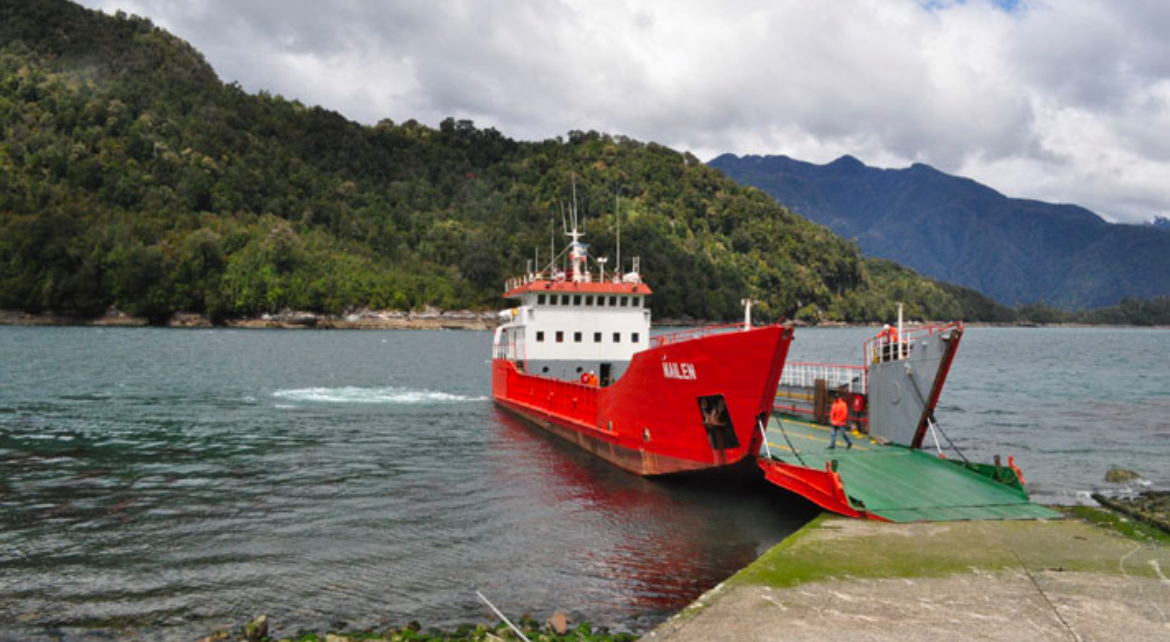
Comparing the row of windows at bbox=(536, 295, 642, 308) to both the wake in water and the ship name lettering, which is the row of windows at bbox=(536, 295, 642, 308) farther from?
the wake in water

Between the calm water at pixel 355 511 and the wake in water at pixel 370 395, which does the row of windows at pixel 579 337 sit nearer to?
the calm water at pixel 355 511

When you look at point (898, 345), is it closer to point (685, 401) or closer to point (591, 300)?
point (685, 401)

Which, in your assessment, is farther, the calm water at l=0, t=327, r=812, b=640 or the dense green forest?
the dense green forest

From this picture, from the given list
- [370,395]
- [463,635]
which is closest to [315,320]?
[370,395]

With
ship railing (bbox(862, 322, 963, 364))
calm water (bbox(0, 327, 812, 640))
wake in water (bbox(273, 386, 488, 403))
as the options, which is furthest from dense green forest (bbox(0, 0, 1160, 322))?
ship railing (bbox(862, 322, 963, 364))

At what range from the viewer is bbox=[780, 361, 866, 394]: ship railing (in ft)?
73.7

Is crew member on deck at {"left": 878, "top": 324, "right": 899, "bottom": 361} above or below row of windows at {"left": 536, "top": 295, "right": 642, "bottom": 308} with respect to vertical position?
below

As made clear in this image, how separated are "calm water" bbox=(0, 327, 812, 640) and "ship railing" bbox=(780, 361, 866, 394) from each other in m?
6.30

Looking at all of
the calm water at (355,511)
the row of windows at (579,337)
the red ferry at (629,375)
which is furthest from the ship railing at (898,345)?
the row of windows at (579,337)

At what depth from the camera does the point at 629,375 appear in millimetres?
18781

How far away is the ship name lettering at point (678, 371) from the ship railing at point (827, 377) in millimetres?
7195

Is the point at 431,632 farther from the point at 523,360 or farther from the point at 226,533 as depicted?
the point at 523,360

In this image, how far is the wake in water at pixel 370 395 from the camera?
127 ft

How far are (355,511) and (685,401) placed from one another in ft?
24.8
